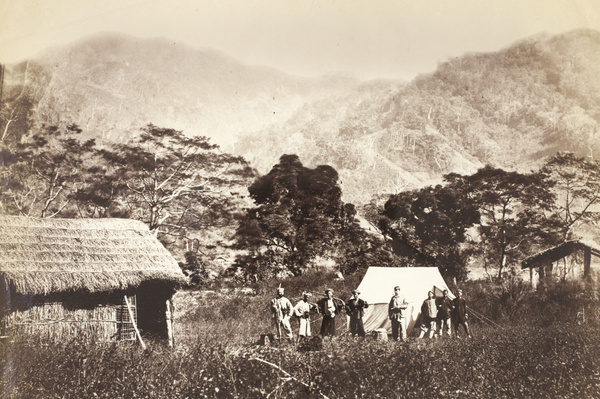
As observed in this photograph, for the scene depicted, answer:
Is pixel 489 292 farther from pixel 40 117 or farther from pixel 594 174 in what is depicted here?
pixel 40 117

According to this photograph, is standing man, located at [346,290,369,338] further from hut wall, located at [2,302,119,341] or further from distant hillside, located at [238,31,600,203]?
hut wall, located at [2,302,119,341]

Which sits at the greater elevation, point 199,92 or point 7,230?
point 199,92

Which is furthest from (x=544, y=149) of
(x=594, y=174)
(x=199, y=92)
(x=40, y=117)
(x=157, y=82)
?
(x=40, y=117)

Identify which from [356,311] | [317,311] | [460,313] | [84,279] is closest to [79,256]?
[84,279]

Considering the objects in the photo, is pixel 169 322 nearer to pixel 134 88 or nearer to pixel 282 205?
pixel 282 205

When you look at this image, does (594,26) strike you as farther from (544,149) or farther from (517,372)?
(517,372)

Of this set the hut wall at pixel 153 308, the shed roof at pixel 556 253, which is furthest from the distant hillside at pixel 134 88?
the shed roof at pixel 556 253

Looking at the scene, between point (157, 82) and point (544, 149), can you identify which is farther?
point (544, 149)

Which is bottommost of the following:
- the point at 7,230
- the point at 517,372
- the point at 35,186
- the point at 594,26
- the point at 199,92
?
the point at 517,372
